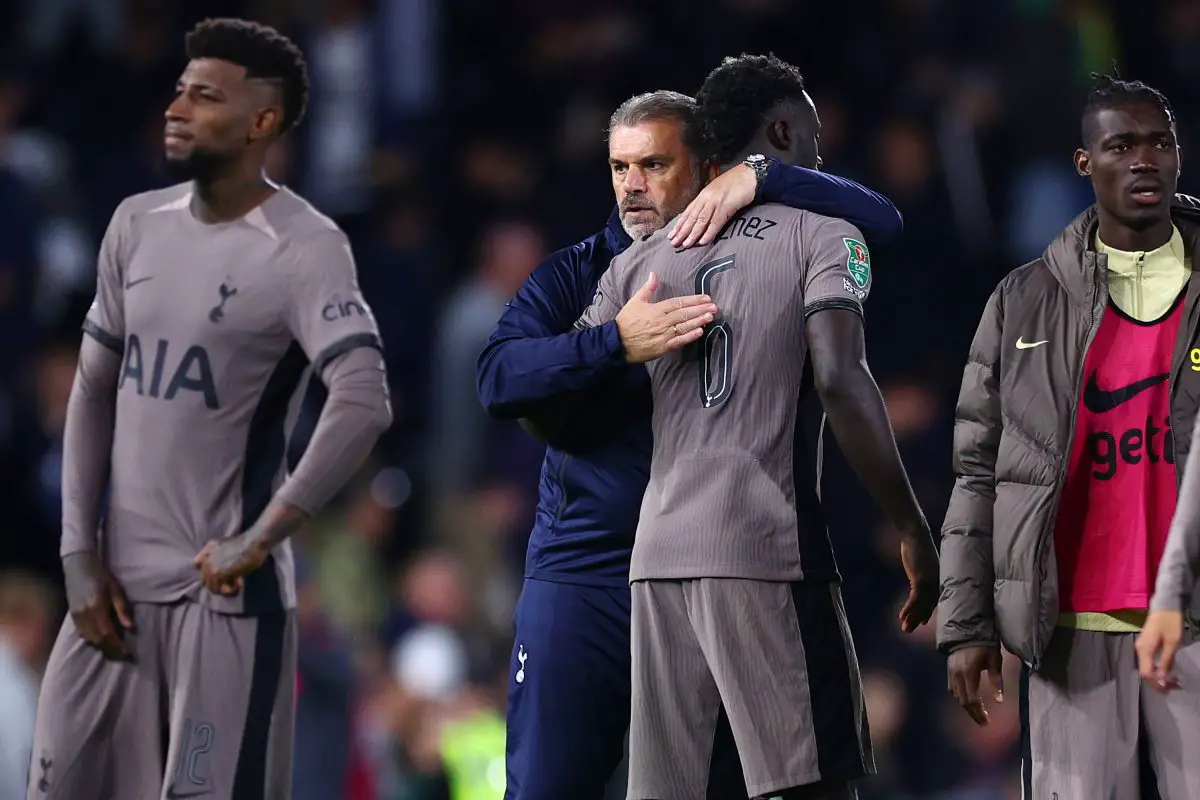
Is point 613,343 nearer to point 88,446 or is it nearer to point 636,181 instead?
point 636,181

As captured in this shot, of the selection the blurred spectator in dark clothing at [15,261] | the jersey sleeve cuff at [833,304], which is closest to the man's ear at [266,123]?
the jersey sleeve cuff at [833,304]

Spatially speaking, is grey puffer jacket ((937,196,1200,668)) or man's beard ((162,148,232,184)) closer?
grey puffer jacket ((937,196,1200,668))

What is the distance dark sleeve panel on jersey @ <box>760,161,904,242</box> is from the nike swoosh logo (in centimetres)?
56

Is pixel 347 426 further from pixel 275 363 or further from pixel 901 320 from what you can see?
pixel 901 320

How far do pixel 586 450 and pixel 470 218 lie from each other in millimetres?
6004

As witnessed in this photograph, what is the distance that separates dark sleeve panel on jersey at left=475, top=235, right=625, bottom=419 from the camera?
13.9ft

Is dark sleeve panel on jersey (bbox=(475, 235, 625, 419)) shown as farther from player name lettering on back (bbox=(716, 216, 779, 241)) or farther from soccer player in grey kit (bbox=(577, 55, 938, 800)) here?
player name lettering on back (bbox=(716, 216, 779, 241))

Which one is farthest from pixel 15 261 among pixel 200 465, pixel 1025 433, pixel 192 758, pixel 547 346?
pixel 1025 433

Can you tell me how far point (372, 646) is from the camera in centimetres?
Result: 899

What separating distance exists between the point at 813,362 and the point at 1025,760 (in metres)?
1.10

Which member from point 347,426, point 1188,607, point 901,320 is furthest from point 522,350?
point 901,320

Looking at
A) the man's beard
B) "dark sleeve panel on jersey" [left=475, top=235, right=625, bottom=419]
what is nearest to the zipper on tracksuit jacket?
"dark sleeve panel on jersey" [left=475, top=235, right=625, bottom=419]

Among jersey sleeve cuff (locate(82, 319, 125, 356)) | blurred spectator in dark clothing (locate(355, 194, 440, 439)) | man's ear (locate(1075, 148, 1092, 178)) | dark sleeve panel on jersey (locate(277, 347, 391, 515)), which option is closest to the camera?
man's ear (locate(1075, 148, 1092, 178))

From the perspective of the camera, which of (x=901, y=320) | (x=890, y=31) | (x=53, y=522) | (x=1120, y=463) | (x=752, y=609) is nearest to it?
(x=752, y=609)
